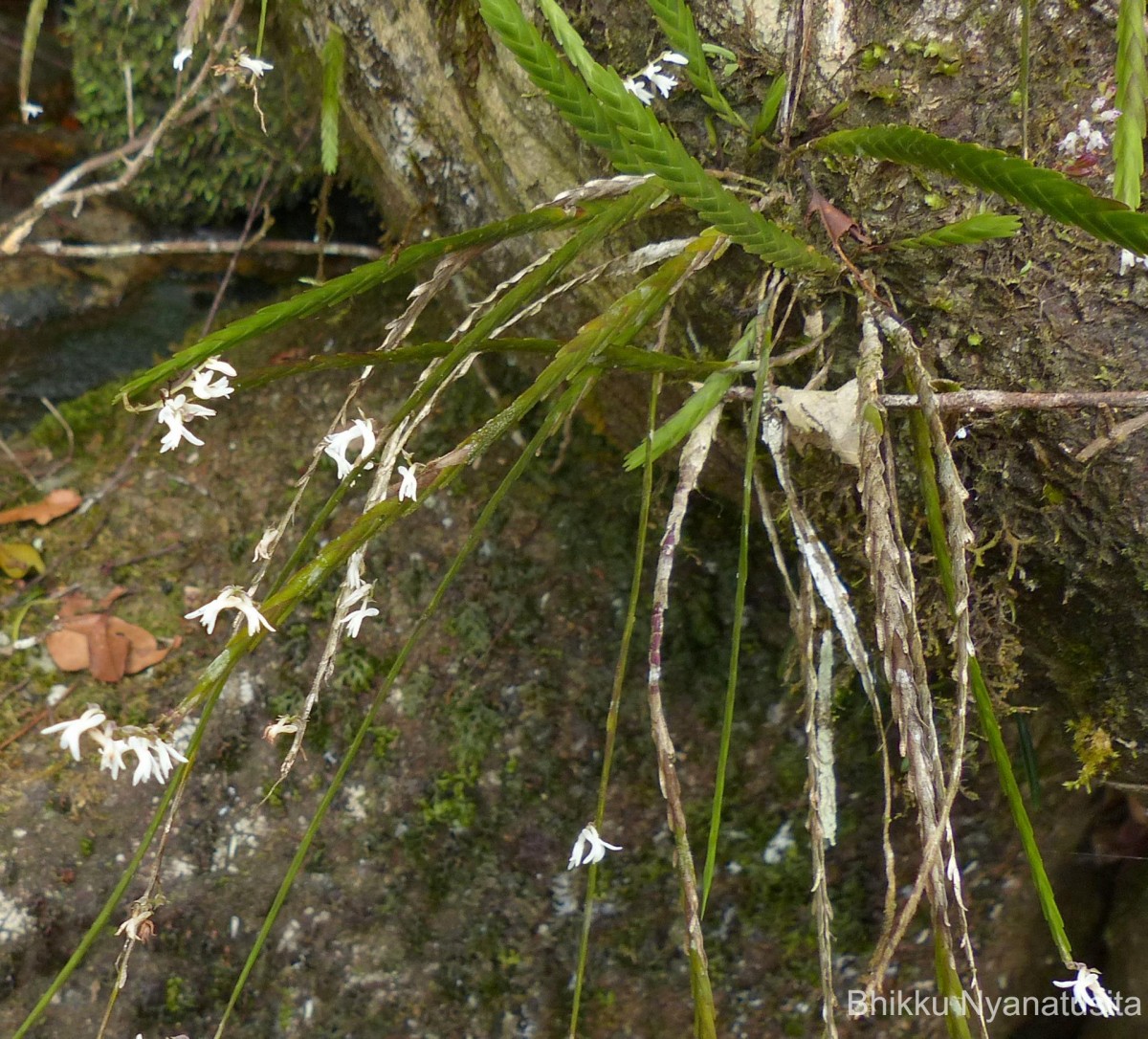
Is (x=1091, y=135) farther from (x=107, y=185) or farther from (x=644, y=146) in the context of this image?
(x=107, y=185)

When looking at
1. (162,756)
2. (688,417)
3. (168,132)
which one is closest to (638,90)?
(688,417)

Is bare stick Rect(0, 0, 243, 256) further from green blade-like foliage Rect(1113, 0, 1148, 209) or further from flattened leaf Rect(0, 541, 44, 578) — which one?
green blade-like foliage Rect(1113, 0, 1148, 209)

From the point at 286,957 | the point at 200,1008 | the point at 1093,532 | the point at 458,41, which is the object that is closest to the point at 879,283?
the point at 1093,532

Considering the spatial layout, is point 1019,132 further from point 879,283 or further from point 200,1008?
point 200,1008

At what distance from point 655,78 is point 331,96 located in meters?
0.44

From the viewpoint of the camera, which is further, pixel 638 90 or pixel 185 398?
pixel 638 90

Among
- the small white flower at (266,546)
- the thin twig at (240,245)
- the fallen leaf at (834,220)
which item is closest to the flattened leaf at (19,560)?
the thin twig at (240,245)

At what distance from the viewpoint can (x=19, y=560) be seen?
1.49m

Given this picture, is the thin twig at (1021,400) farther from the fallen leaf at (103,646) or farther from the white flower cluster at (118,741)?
the fallen leaf at (103,646)

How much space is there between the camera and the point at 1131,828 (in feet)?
5.30

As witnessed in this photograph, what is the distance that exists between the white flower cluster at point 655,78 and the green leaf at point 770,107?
0.09 meters

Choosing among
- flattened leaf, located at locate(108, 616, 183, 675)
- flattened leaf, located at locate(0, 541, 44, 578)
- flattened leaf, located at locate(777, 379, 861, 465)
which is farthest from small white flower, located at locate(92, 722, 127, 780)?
flattened leaf, located at locate(0, 541, 44, 578)

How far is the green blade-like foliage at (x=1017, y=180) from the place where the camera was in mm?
584

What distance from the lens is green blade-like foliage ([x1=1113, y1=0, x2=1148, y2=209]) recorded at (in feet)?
2.33
